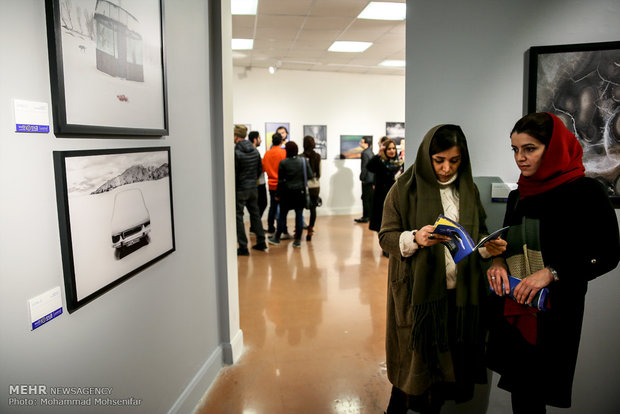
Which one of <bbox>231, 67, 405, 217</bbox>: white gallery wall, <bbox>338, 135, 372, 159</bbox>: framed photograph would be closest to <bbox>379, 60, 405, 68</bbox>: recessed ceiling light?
<bbox>231, 67, 405, 217</bbox>: white gallery wall

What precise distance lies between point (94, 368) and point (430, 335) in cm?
138

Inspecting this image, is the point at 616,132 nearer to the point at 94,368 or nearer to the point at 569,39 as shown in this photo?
the point at 569,39

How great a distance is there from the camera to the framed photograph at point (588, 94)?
2.13 m

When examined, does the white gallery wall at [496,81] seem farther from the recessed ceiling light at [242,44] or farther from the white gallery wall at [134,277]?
the recessed ceiling light at [242,44]

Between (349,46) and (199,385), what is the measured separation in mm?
6188

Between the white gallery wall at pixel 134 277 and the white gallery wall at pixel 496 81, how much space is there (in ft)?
4.32

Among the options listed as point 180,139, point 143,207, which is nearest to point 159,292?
point 143,207

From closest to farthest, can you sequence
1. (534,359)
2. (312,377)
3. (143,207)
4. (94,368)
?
1. (94,368)
2. (534,359)
3. (143,207)
4. (312,377)

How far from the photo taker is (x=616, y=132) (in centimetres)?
215

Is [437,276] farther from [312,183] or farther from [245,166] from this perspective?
[312,183]

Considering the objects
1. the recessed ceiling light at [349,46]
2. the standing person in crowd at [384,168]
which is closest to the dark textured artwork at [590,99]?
the standing person in crowd at [384,168]

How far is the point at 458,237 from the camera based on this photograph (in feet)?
5.46

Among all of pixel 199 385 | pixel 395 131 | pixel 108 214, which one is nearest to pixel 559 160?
pixel 108 214

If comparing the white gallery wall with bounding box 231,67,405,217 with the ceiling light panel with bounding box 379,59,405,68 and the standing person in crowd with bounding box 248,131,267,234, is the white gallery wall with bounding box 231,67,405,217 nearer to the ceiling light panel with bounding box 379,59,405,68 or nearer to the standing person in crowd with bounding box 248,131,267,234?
the ceiling light panel with bounding box 379,59,405,68
